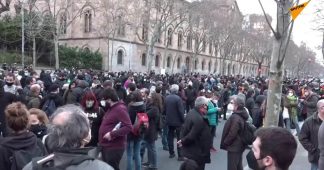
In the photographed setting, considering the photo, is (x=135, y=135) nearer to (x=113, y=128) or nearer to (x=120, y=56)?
(x=113, y=128)

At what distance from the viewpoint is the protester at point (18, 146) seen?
3459 millimetres

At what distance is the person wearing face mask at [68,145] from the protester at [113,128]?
10.00 ft

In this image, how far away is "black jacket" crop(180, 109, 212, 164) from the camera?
6039 millimetres

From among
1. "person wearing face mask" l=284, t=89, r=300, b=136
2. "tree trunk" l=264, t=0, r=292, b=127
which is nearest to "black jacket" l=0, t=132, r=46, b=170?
"tree trunk" l=264, t=0, r=292, b=127

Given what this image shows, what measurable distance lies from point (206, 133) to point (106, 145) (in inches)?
65.7

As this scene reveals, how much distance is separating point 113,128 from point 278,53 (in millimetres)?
2698

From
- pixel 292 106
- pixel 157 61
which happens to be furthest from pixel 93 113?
pixel 157 61

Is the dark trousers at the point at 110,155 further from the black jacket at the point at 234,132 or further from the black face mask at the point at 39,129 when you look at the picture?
the black jacket at the point at 234,132

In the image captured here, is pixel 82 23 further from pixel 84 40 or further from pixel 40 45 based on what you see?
pixel 40 45

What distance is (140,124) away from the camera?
6.95 metres

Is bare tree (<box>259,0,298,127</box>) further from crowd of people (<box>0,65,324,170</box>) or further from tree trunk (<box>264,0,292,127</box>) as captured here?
crowd of people (<box>0,65,324,170</box>)

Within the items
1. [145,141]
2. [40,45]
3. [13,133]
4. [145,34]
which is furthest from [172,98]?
[145,34]

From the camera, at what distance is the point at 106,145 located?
18.9ft

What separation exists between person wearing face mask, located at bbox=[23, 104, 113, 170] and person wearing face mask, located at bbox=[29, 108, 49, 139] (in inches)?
87.4
